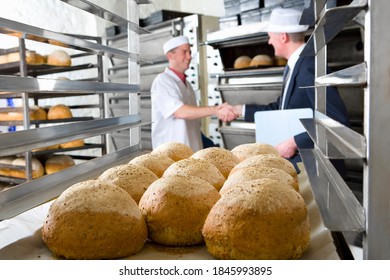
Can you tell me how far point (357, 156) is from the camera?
1.97 feet

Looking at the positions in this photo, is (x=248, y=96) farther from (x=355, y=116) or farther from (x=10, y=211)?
(x=10, y=211)

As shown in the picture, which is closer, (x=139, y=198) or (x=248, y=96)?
(x=139, y=198)

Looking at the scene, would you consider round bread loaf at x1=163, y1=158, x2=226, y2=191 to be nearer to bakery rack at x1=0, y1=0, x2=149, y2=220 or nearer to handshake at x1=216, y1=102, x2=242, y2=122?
bakery rack at x1=0, y1=0, x2=149, y2=220

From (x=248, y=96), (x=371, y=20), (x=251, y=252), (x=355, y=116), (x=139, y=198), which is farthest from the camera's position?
(x=248, y=96)

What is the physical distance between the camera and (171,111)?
3.26 m

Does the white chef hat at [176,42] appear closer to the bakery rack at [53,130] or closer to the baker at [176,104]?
the baker at [176,104]

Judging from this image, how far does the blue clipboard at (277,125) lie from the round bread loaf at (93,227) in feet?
4.54

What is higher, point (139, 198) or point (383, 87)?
point (383, 87)

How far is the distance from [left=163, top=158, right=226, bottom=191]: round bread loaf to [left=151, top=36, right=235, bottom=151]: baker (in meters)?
2.00

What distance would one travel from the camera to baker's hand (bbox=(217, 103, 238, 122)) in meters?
2.99

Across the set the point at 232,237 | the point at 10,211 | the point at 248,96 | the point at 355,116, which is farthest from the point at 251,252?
the point at 248,96

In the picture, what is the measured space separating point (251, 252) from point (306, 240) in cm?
12

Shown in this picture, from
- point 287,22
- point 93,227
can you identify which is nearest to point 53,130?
point 93,227

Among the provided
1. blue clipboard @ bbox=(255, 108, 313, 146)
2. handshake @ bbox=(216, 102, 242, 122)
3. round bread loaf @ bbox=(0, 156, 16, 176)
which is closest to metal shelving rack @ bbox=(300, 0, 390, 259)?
blue clipboard @ bbox=(255, 108, 313, 146)
